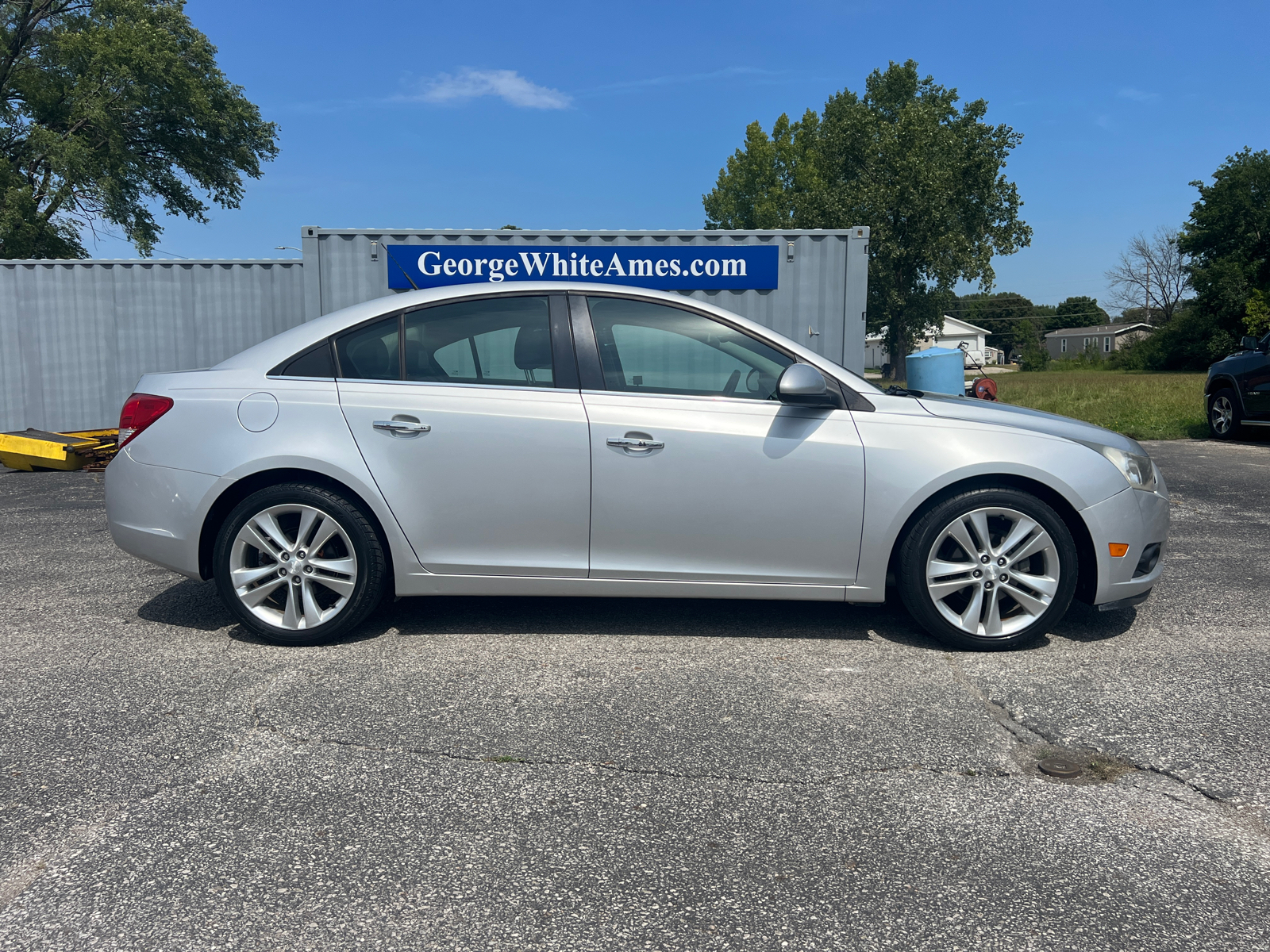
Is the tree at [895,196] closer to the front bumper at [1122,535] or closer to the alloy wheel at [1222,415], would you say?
the alloy wheel at [1222,415]

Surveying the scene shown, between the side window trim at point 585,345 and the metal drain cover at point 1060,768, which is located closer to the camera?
the metal drain cover at point 1060,768

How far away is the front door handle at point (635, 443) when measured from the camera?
158 inches

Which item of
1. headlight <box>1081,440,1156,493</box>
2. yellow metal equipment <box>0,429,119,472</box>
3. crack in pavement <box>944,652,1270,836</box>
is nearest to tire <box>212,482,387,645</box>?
crack in pavement <box>944,652,1270,836</box>

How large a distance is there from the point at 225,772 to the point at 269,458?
1561mm

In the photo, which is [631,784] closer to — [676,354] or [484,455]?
[484,455]

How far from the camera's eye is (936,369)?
10703 millimetres

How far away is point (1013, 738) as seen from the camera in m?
3.19

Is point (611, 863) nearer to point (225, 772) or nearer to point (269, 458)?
point (225, 772)

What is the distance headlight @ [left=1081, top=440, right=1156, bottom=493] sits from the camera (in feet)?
13.6

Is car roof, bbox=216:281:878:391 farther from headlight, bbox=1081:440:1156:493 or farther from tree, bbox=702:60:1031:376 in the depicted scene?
tree, bbox=702:60:1031:376

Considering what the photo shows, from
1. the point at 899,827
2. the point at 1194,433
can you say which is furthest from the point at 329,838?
the point at 1194,433

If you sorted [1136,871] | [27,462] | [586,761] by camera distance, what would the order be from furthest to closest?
[27,462], [586,761], [1136,871]

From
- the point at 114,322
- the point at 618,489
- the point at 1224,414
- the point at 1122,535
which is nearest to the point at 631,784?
the point at 618,489

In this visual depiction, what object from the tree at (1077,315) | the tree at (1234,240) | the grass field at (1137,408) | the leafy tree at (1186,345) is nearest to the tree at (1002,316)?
the tree at (1077,315)
